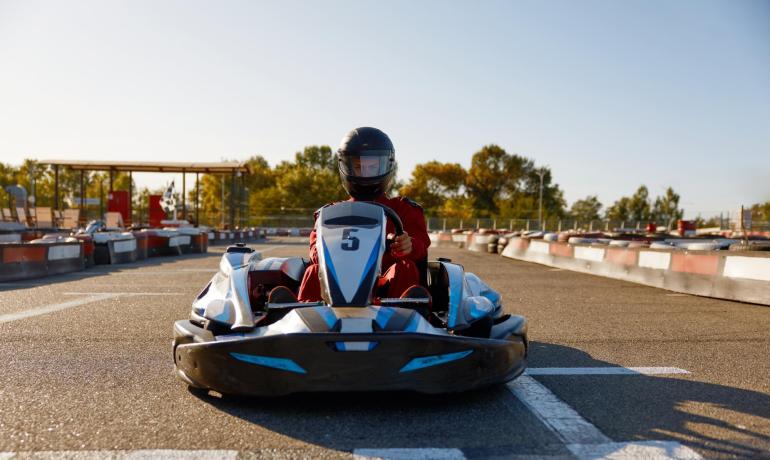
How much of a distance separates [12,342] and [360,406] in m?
3.34

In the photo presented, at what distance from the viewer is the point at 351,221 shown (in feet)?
12.9

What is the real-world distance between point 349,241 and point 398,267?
62 centimetres

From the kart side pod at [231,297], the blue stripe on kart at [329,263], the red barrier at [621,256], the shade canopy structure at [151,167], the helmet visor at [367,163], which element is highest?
the shade canopy structure at [151,167]

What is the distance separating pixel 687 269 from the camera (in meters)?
9.95

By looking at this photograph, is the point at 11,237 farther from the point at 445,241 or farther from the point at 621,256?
the point at 445,241

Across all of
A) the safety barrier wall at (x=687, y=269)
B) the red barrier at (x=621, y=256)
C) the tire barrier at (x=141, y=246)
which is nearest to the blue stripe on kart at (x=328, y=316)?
the safety barrier wall at (x=687, y=269)

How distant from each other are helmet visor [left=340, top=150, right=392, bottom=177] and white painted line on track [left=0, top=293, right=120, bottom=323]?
13.0ft

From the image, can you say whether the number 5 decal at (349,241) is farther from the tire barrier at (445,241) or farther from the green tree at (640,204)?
the green tree at (640,204)

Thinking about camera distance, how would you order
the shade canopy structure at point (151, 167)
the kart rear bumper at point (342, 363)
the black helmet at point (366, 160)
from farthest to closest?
the shade canopy structure at point (151, 167), the black helmet at point (366, 160), the kart rear bumper at point (342, 363)

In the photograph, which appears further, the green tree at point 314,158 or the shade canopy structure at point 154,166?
the green tree at point 314,158

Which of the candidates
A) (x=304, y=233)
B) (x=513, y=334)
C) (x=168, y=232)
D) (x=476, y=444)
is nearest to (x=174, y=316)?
(x=513, y=334)

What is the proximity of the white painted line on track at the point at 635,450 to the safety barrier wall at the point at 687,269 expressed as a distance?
6.44m

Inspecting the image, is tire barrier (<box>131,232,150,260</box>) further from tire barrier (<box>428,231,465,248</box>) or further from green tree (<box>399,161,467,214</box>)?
green tree (<box>399,161,467,214</box>)

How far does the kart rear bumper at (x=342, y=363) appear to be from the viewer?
3.09m
